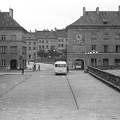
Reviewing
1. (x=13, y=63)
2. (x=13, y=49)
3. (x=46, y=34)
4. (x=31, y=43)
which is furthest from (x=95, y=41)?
(x=31, y=43)

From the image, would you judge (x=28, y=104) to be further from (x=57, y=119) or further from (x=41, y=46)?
(x=41, y=46)

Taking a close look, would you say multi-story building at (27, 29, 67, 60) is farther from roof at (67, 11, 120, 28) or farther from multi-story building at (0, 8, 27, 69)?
multi-story building at (0, 8, 27, 69)

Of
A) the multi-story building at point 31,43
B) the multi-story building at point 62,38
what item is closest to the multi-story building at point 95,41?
the multi-story building at point 62,38

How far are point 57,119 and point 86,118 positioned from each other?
1.29 meters

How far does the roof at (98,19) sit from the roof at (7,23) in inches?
476

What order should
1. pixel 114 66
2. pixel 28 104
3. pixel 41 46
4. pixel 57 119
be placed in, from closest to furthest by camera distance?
pixel 57 119
pixel 28 104
pixel 114 66
pixel 41 46

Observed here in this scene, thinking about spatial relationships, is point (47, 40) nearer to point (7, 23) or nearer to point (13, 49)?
point (13, 49)

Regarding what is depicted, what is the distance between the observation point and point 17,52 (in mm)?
67625

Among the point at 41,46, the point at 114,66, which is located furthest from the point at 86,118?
the point at 41,46

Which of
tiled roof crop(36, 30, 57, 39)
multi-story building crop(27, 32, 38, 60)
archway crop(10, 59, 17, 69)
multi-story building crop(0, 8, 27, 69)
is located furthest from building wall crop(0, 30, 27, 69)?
multi-story building crop(27, 32, 38, 60)

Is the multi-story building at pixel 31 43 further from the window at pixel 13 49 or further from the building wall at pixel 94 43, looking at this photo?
the building wall at pixel 94 43

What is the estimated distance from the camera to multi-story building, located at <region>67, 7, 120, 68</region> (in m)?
65.2

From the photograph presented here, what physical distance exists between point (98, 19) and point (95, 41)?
A: 523 centimetres

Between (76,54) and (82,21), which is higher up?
(82,21)
